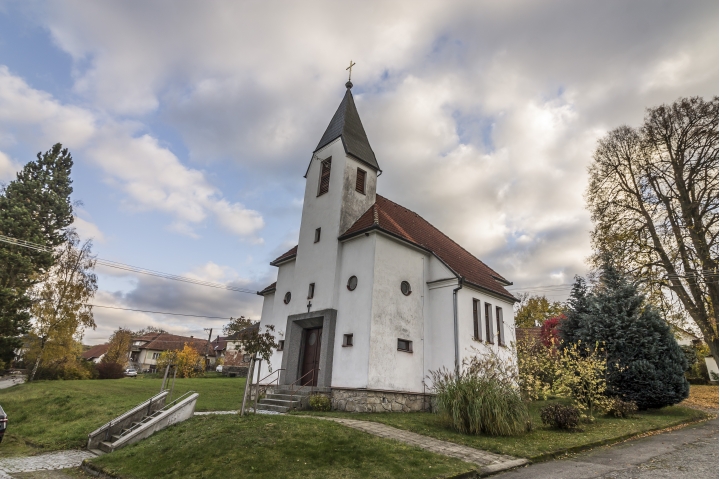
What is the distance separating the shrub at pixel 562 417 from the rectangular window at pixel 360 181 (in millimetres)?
12101

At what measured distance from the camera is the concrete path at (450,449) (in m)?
7.36

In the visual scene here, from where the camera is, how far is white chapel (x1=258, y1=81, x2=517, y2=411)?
48.1ft

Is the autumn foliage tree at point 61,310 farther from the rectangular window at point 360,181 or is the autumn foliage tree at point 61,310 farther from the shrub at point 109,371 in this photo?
the rectangular window at point 360,181

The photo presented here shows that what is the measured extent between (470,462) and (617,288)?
12.6 m

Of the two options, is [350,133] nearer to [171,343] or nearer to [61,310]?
[61,310]

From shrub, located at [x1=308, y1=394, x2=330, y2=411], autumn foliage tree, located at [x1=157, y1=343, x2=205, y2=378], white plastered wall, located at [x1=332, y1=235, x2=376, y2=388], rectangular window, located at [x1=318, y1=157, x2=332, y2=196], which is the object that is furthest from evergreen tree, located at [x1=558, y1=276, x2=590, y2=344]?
autumn foliage tree, located at [x1=157, y1=343, x2=205, y2=378]

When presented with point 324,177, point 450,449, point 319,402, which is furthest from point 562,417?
point 324,177

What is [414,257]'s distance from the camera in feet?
56.7

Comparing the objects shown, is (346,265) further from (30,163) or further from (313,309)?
(30,163)

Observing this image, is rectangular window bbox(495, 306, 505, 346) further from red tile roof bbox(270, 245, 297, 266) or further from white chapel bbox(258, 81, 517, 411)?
red tile roof bbox(270, 245, 297, 266)

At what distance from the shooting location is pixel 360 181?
19172mm

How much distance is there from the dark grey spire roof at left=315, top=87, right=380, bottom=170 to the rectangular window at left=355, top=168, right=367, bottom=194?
1.86 ft

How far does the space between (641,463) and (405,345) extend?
9.00 meters

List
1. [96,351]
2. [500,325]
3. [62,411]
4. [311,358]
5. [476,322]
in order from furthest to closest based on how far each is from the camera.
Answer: [96,351]
[500,325]
[476,322]
[311,358]
[62,411]
